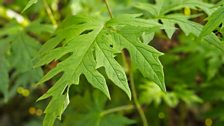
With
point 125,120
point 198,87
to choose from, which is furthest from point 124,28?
point 198,87

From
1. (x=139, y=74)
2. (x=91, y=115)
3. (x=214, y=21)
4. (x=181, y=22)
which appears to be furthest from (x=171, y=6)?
(x=139, y=74)

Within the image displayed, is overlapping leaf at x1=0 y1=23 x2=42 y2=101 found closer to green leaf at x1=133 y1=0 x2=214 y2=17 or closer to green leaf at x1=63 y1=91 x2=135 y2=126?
green leaf at x1=63 y1=91 x2=135 y2=126

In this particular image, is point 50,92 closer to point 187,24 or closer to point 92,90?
point 187,24

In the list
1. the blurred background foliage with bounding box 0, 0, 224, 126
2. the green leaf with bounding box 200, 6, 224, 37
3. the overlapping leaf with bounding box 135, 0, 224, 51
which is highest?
the green leaf with bounding box 200, 6, 224, 37

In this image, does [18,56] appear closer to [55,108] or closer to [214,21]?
[55,108]

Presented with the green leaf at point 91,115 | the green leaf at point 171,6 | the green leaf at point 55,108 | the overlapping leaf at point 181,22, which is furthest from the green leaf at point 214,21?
the green leaf at point 91,115

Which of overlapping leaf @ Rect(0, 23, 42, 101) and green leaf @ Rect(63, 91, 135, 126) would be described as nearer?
overlapping leaf @ Rect(0, 23, 42, 101)

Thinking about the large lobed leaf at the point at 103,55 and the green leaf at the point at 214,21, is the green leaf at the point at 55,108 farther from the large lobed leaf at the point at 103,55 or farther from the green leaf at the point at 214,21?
the green leaf at the point at 214,21

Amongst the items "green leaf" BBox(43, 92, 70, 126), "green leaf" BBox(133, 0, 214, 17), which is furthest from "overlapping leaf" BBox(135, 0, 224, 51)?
"green leaf" BBox(43, 92, 70, 126)
